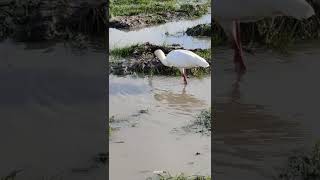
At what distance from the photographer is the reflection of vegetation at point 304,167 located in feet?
5.75

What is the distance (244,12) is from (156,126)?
62 centimetres

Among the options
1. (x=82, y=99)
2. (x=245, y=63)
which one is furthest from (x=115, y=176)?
(x=245, y=63)

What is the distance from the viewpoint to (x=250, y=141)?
182 centimetres

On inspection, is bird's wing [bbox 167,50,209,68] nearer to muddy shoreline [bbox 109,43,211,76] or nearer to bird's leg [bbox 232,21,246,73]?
muddy shoreline [bbox 109,43,211,76]

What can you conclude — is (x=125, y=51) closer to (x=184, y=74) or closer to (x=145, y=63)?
(x=145, y=63)

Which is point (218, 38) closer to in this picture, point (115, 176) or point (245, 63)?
point (245, 63)

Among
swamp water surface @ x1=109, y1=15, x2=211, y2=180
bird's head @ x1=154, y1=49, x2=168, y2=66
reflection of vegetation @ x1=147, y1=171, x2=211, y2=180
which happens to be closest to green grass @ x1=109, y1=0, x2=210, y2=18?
bird's head @ x1=154, y1=49, x2=168, y2=66

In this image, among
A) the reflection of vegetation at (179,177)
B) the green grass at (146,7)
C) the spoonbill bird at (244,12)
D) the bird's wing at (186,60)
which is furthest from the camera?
the green grass at (146,7)

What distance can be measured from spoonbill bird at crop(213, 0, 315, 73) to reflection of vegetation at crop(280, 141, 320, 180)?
37 cm

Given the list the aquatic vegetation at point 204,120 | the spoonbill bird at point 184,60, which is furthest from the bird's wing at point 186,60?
the aquatic vegetation at point 204,120

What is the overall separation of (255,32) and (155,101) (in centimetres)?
61

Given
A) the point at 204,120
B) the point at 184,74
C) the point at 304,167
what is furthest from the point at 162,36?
the point at 304,167

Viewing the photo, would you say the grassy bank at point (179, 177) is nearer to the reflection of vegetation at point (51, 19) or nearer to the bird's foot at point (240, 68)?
the bird's foot at point (240, 68)

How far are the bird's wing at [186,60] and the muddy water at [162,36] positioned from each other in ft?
0.70
